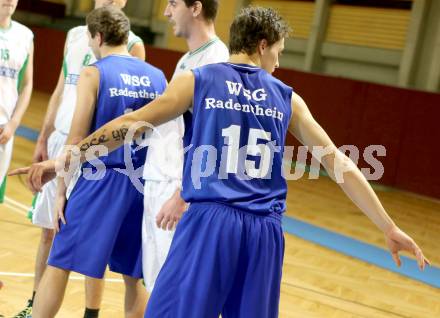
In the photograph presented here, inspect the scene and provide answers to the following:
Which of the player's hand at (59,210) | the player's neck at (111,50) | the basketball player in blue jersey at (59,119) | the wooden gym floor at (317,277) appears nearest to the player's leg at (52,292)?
the player's hand at (59,210)

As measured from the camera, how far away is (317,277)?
5965 millimetres

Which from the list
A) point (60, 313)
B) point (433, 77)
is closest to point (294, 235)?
point (60, 313)

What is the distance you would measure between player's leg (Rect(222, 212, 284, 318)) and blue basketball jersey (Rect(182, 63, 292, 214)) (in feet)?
0.21

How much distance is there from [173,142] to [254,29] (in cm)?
109

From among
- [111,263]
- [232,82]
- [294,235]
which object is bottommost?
[294,235]

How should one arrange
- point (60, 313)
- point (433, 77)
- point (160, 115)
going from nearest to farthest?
point (160, 115), point (60, 313), point (433, 77)

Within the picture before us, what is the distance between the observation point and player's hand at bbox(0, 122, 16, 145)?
4.27 meters

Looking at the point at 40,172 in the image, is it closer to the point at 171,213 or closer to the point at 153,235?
the point at 171,213

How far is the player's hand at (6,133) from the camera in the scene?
14.0 ft

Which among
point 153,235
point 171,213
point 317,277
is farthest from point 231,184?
point 317,277

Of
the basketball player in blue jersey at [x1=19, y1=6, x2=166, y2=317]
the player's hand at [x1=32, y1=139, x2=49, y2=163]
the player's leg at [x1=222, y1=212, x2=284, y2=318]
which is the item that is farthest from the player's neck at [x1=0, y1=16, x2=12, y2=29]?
the player's leg at [x1=222, y1=212, x2=284, y2=318]

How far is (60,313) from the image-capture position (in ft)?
14.0

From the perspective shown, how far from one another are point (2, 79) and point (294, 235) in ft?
13.4

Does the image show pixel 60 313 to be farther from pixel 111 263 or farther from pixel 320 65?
pixel 320 65
